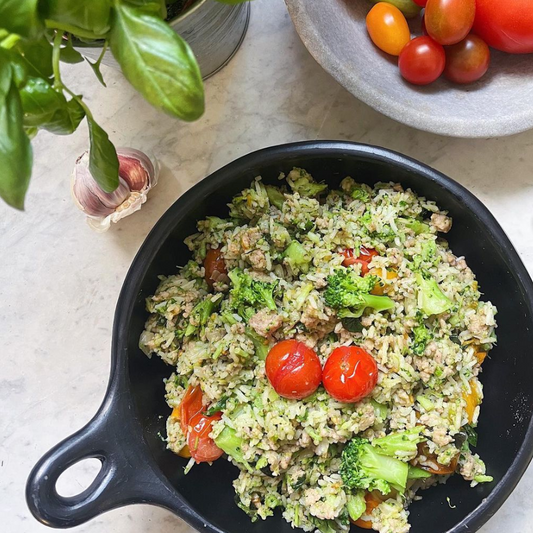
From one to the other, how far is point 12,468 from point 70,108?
4.00 feet

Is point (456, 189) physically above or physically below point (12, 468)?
above

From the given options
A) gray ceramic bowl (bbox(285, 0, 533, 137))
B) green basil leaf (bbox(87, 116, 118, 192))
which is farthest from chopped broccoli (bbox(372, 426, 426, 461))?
green basil leaf (bbox(87, 116, 118, 192))

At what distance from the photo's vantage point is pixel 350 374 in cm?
143

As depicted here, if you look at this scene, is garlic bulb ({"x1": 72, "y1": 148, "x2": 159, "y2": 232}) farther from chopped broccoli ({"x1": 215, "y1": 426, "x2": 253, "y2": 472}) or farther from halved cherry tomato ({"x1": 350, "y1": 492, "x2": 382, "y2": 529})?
halved cherry tomato ({"x1": 350, "y1": 492, "x2": 382, "y2": 529})

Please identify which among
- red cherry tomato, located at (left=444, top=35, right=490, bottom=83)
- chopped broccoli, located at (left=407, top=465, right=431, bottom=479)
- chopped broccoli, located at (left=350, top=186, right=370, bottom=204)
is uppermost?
red cherry tomato, located at (left=444, top=35, right=490, bottom=83)

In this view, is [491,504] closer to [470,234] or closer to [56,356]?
[470,234]

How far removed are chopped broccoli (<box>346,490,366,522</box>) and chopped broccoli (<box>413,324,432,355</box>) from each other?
0.37 m

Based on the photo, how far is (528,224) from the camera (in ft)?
5.84

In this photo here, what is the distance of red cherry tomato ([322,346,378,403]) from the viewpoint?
1.43 meters

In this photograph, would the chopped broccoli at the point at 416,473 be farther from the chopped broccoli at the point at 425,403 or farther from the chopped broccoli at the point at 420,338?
the chopped broccoli at the point at 420,338

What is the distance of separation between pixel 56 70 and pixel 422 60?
94cm

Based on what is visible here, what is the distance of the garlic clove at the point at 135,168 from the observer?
66.9 inches

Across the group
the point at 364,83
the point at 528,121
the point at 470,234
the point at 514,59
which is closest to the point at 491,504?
the point at 470,234

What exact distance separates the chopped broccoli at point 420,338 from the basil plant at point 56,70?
32.8 inches
